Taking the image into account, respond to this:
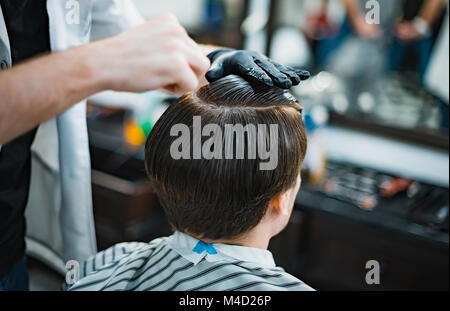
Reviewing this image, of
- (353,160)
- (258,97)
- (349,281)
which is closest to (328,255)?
(349,281)

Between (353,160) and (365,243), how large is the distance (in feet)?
1.86

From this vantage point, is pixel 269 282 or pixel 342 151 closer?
pixel 269 282

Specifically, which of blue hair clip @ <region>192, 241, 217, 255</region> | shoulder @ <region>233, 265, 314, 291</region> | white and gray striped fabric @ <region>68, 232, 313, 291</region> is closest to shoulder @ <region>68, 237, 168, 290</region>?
white and gray striped fabric @ <region>68, 232, 313, 291</region>

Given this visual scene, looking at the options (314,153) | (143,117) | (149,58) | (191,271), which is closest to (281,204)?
(191,271)

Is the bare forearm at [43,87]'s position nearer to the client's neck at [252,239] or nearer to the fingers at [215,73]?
the fingers at [215,73]

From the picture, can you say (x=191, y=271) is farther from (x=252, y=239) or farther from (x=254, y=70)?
(x=254, y=70)

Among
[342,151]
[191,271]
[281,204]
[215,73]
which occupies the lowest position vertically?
[342,151]

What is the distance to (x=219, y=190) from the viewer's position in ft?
3.68

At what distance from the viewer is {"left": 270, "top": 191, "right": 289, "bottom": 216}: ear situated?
1197 millimetres

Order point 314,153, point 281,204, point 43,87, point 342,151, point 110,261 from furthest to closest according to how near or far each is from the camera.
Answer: point 342,151 → point 314,153 → point 110,261 → point 281,204 → point 43,87

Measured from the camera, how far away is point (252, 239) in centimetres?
124

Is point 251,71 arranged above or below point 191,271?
above

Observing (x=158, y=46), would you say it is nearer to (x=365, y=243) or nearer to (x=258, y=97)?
(x=258, y=97)

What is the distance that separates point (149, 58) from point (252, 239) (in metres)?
0.55
